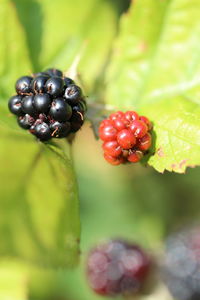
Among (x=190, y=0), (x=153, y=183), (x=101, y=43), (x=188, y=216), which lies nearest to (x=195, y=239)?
(x=188, y=216)

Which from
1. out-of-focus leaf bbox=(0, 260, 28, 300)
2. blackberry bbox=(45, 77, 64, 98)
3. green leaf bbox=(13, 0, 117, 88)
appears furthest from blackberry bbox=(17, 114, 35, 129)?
out-of-focus leaf bbox=(0, 260, 28, 300)

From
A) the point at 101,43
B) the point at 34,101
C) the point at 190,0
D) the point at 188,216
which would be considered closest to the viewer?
the point at 34,101

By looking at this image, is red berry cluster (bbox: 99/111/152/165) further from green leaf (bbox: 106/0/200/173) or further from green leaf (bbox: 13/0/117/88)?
green leaf (bbox: 13/0/117/88)

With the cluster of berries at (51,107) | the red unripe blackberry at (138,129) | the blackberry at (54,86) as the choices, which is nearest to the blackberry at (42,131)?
the cluster of berries at (51,107)

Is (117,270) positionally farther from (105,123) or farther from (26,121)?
(26,121)

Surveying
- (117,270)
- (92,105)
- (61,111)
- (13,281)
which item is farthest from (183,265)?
(61,111)

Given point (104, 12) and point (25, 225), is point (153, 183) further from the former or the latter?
point (25, 225)
